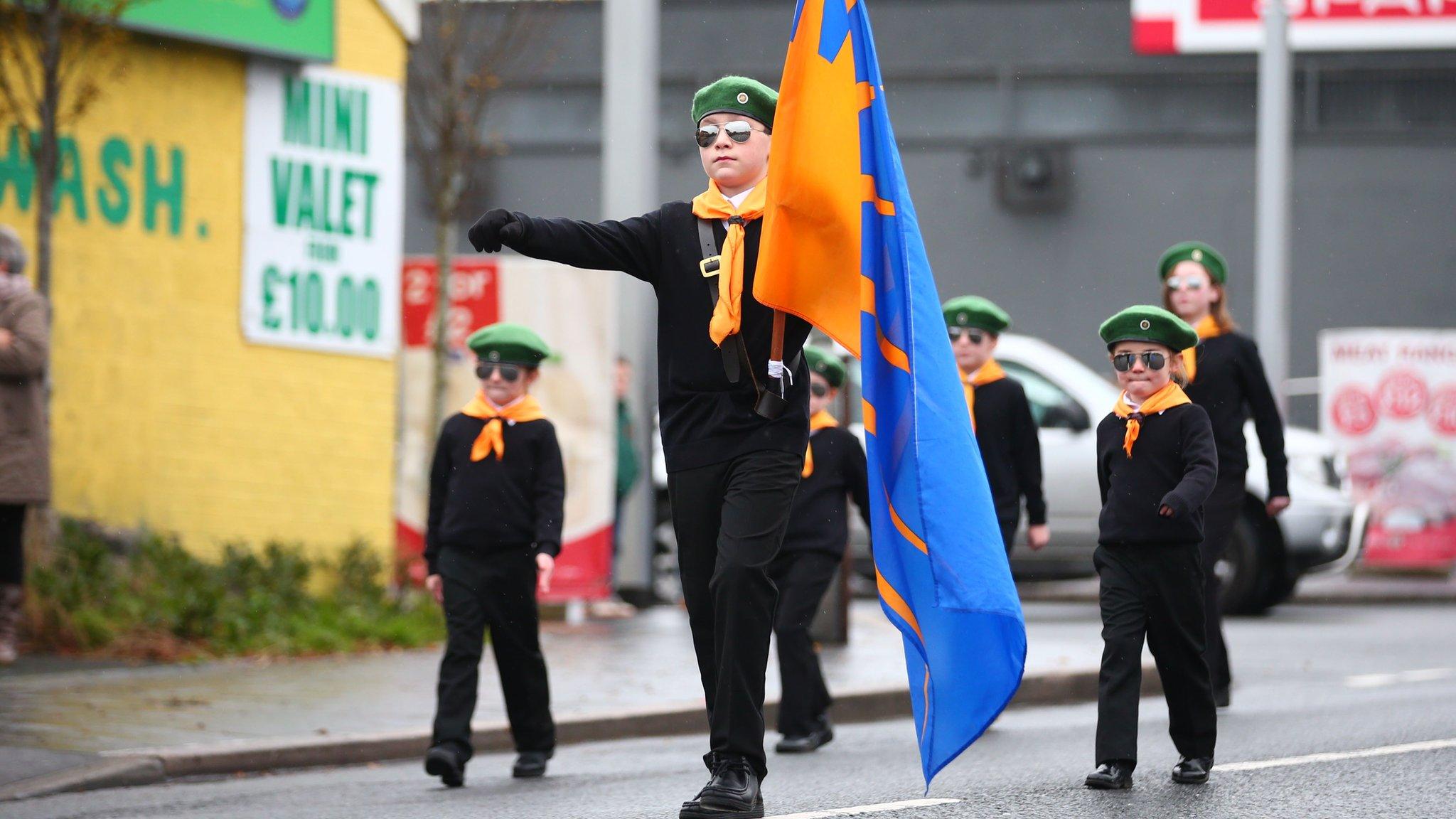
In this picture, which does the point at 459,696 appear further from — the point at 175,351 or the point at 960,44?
the point at 960,44

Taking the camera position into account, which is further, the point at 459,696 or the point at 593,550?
the point at 593,550

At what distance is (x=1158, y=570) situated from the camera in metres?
7.12

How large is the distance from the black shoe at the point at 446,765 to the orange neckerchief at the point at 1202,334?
3.51 metres

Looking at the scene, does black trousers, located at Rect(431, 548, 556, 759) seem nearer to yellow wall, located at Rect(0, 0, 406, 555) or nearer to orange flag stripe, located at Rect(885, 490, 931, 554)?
orange flag stripe, located at Rect(885, 490, 931, 554)

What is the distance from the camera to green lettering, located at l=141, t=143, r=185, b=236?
1216 centimetres

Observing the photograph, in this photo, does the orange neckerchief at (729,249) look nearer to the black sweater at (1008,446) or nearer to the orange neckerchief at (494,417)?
the orange neckerchief at (494,417)

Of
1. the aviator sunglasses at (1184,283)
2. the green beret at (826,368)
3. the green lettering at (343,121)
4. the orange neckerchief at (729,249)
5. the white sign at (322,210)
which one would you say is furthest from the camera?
the green lettering at (343,121)

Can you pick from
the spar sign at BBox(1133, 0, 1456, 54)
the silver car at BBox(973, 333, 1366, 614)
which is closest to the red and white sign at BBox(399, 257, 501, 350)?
the silver car at BBox(973, 333, 1366, 614)

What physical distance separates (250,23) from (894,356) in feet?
25.4

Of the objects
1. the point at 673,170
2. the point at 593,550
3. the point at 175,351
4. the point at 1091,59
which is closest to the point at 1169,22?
the point at 1091,59

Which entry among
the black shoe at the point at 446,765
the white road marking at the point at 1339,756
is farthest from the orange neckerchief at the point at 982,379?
the black shoe at the point at 446,765

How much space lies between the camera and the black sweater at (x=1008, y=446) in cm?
919

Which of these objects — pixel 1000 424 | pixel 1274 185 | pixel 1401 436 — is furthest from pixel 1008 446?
pixel 1401 436

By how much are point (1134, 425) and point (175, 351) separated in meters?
6.78
